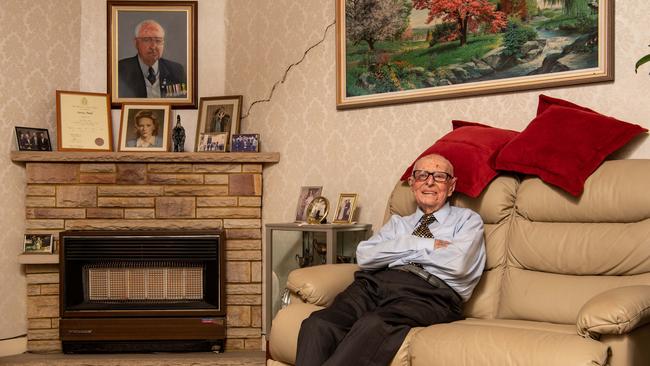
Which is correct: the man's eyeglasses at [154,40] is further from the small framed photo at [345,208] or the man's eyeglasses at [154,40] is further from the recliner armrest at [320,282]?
the recliner armrest at [320,282]

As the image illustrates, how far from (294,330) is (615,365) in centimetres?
119

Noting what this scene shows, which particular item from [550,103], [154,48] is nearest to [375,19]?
[550,103]

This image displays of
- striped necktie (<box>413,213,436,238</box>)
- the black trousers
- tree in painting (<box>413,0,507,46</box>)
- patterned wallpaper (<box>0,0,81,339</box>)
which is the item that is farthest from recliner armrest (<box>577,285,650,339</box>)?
patterned wallpaper (<box>0,0,81,339</box>)

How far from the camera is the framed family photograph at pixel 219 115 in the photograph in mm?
4664

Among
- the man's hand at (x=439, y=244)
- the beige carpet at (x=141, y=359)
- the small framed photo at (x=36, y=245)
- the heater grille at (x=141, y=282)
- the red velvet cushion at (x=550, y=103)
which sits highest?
the red velvet cushion at (x=550, y=103)

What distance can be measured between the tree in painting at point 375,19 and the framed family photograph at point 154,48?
1165mm

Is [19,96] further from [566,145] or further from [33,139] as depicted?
[566,145]

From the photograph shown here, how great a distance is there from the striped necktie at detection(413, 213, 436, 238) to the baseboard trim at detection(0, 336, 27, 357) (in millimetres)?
2553

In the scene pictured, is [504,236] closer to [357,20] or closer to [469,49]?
[469,49]

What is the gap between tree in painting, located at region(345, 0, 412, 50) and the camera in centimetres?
398

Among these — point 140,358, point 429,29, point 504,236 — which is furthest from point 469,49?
point 140,358

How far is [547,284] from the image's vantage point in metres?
2.91

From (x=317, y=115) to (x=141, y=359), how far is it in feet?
5.45

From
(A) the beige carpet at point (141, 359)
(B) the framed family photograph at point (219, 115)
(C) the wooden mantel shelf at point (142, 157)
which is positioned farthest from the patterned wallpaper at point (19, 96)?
(B) the framed family photograph at point (219, 115)
